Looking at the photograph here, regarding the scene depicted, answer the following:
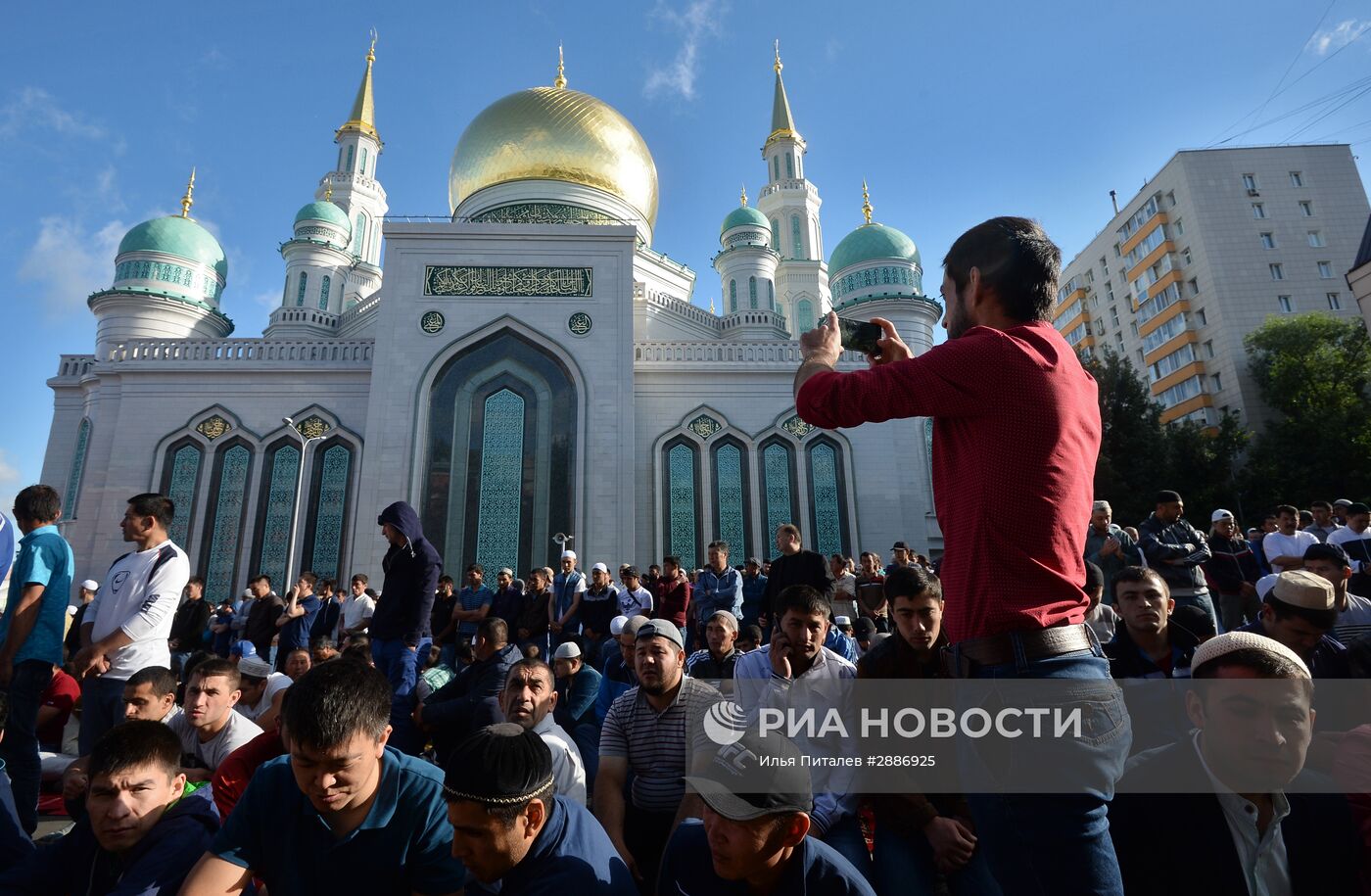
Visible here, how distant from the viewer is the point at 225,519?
549 inches

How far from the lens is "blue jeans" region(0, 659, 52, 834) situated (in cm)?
320

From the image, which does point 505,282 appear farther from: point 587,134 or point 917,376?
point 917,376

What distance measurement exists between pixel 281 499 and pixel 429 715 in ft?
39.2

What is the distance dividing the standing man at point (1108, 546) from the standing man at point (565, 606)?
441 cm

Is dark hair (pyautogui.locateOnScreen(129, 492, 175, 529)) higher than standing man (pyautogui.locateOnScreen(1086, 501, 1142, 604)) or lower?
higher

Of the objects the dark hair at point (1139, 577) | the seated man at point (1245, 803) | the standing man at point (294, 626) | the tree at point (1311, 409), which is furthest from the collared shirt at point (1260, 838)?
the tree at point (1311, 409)

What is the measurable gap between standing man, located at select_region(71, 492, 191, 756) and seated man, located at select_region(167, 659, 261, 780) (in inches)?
18.1

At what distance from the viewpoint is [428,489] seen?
13.6 m

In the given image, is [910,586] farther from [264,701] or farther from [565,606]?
[565,606]

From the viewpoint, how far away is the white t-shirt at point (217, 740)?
3086 mm

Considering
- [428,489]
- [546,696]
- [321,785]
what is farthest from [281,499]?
[321,785]

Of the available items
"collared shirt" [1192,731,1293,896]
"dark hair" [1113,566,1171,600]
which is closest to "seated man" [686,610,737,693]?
"dark hair" [1113,566,1171,600]

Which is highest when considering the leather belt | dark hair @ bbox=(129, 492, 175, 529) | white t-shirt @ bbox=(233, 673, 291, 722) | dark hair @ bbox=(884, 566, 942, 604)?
dark hair @ bbox=(129, 492, 175, 529)

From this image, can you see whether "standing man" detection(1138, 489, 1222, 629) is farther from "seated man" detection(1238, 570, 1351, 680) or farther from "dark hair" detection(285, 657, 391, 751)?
"dark hair" detection(285, 657, 391, 751)
